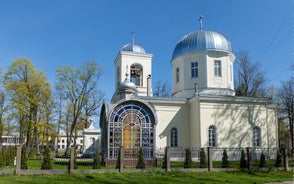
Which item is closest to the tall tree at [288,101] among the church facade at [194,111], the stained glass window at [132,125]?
the church facade at [194,111]

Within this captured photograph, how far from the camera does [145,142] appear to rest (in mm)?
17516

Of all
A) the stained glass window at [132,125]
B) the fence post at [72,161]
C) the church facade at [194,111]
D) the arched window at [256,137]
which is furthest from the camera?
the arched window at [256,137]

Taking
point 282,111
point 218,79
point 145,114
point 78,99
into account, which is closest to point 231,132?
point 218,79

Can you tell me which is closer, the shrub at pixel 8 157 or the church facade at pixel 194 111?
the shrub at pixel 8 157

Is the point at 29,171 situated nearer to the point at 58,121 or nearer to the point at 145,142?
the point at 145,142

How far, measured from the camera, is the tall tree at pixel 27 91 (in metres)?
28.0

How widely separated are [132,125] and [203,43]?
33.3ft

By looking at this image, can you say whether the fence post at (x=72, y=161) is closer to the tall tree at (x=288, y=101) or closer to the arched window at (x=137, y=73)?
the arched window at (x=137, y=73)

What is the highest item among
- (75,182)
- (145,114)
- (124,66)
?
(124,66)

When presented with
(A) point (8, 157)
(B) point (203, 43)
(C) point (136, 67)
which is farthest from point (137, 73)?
(A) point (8, 157)

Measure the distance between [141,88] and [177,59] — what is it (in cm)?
436

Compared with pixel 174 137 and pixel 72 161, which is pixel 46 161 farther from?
pixel 174 137

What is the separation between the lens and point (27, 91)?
91.4 ft

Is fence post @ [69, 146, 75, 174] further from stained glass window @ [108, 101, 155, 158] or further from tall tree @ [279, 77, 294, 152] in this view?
tall tree @ [279, 77, 294, 152]
